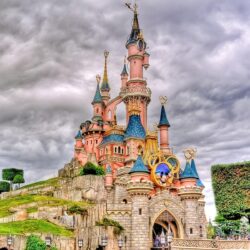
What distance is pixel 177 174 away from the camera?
197ft

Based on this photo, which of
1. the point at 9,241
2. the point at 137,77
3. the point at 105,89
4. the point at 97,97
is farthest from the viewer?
the point at 105,89

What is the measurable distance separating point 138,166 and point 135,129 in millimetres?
20419

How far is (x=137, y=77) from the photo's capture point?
76.9m

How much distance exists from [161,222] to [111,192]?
39.5 ft

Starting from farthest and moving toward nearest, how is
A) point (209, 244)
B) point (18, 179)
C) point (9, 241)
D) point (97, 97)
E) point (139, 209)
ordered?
point (18, 179)
point (97, 97)
point (139, 209)
point (209, 244)
point (9, 241)

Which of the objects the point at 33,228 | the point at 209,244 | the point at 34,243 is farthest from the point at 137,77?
the point at 34,243

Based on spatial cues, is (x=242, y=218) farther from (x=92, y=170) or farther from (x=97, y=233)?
(x=92, y=170)

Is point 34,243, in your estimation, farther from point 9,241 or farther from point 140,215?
point 140,215

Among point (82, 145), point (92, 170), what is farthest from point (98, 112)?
point (92, 170)

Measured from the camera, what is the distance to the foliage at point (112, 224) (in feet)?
148

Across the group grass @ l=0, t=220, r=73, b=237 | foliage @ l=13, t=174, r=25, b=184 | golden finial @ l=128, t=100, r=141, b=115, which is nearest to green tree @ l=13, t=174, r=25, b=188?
foliage @ l=13, t=174, r=25, b=184

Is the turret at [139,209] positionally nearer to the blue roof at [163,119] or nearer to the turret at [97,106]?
the blue roof at [163,119]

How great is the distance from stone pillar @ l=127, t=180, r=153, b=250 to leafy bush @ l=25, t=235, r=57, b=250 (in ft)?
36.8

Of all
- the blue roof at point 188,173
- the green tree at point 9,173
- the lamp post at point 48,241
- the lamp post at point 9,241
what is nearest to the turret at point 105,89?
the green tree at point 9,173
